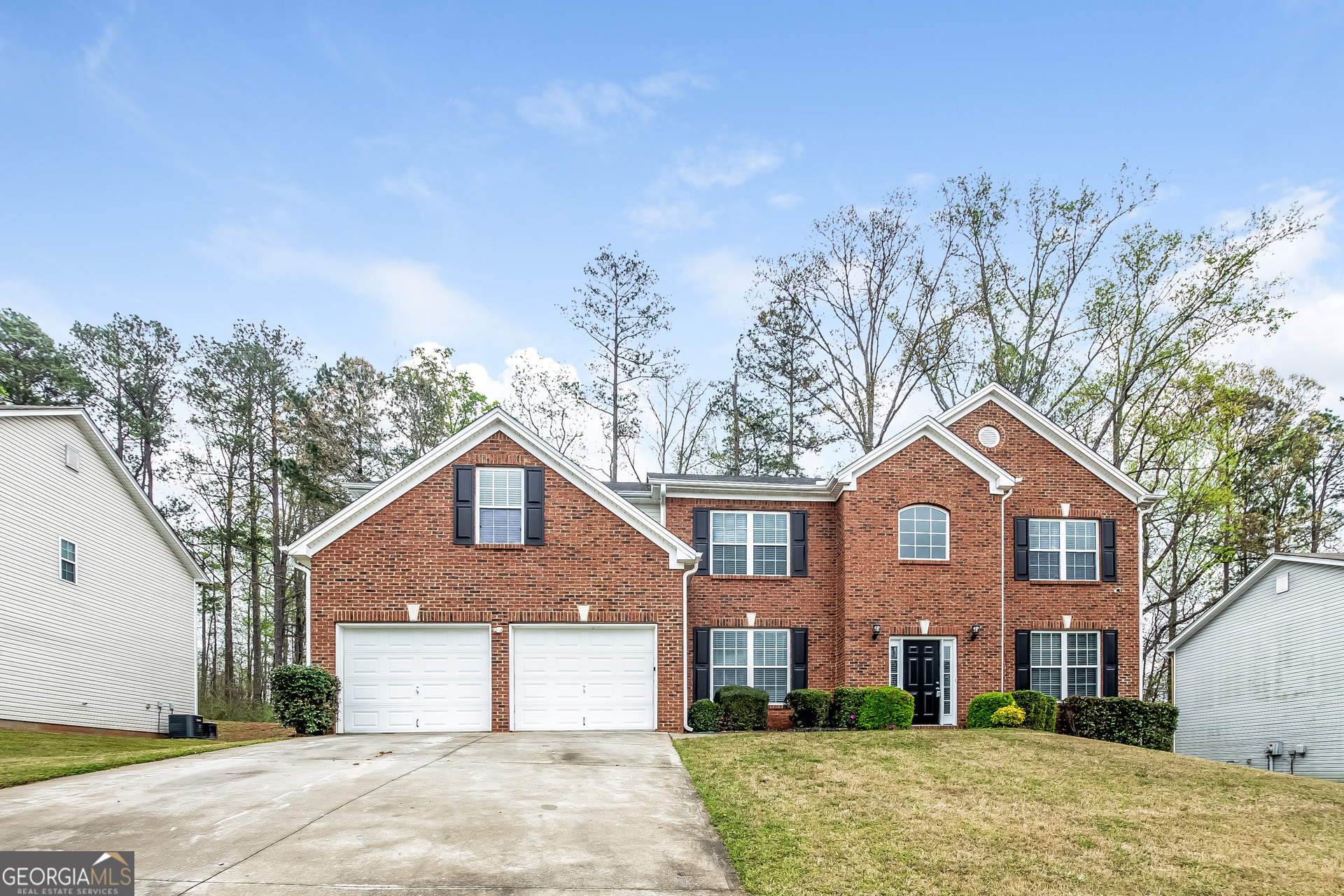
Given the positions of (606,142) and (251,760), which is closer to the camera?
(251,760)

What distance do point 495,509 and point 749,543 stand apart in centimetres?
602

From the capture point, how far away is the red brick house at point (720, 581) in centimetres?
1684

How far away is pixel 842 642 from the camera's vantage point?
61.9ft

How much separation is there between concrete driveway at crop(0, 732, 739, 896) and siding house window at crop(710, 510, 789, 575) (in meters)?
8.13

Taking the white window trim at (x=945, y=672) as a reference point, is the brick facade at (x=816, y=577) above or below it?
above

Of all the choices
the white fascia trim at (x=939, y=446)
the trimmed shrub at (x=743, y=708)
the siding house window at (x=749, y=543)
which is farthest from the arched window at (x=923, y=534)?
the trimmed shrub at (x=743, y=708)

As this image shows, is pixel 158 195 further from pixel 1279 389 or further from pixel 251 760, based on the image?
pixel 1279 389

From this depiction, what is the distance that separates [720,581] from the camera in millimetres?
19594

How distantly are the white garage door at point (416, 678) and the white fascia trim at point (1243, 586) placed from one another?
17.2 metres

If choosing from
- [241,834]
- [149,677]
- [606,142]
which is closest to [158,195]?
[606,142]

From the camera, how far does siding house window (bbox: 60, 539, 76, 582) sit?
18625 mm

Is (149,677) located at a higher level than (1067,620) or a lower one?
lower

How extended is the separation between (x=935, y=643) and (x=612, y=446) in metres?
16.8

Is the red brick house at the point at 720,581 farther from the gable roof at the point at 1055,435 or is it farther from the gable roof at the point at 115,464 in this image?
the gable roof at the point at 115,464
